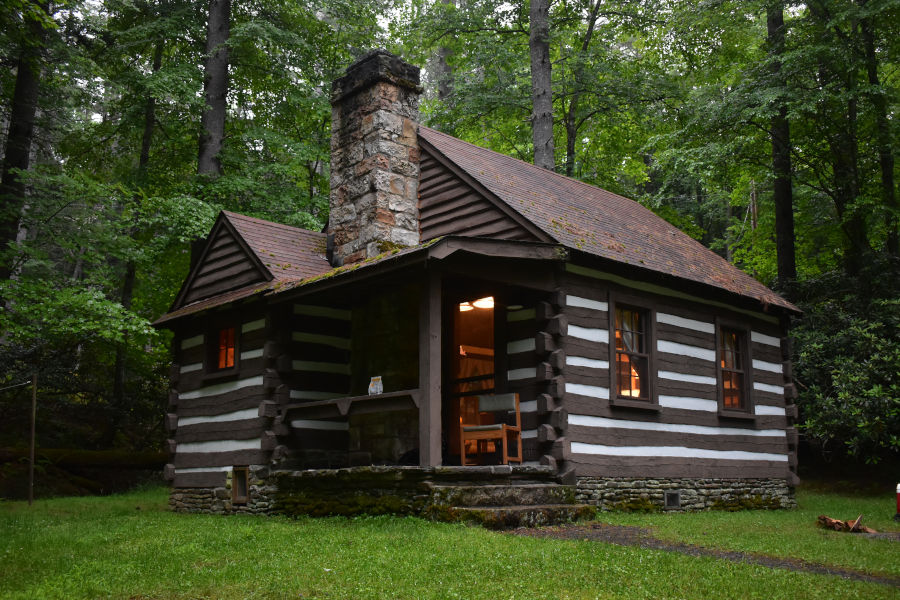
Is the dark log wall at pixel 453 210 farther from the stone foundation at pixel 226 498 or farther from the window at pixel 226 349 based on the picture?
the stone foundation at pixel 226 498

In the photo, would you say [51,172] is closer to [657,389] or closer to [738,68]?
[657,389]

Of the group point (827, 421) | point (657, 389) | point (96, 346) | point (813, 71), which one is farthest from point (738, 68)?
point (96, 346)

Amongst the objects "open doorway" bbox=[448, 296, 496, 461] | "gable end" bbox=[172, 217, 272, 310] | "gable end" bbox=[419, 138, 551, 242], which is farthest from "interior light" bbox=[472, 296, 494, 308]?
"gable end" bbox=[172, 217, 272, 310]

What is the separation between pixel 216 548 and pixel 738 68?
19621 millimetres

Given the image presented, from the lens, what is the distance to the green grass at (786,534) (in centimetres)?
734

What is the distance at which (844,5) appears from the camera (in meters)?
17.9

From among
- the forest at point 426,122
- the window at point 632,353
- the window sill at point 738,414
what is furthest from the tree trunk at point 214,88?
the window sill at point 738,414

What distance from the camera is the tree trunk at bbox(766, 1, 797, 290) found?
19344 millimetres

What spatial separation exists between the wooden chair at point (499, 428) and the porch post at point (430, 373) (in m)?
1.25

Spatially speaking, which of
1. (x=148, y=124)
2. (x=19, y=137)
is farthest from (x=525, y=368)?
(x=148, y=124)

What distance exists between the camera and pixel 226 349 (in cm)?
1358

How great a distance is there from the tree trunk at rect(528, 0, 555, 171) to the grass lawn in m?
12.7

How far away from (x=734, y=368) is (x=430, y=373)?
726 cm

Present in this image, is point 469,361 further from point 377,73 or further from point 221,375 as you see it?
point 377,73
